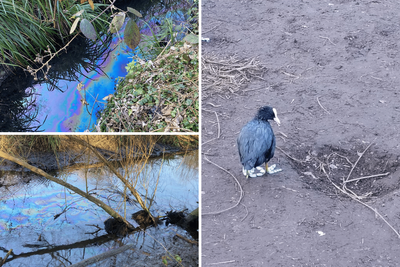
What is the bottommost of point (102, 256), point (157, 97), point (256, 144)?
point (102, 256)

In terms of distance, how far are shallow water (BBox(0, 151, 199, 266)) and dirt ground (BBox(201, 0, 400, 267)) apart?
1.18 ft

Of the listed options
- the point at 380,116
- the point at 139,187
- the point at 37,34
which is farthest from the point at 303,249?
the point at 37,34

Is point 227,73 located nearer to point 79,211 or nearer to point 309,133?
point 309,133

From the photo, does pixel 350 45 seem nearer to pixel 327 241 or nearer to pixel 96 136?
pixel 327 241

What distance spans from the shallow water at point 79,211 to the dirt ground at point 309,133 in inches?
14.2

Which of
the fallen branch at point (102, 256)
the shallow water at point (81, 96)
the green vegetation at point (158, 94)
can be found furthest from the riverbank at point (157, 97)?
the fallen branch at point (102, 256)

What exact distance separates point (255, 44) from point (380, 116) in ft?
6.52

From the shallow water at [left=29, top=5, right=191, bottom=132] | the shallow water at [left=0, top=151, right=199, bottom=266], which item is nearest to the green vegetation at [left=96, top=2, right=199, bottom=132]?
the shallow water at [left=29, top=5, right=191, bottom=132]

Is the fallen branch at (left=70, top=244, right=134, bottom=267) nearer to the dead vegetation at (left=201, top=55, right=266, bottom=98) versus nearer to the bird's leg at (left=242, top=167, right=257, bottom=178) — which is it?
the bird's leg at (left=242, top=167, right=257, bottom=178)

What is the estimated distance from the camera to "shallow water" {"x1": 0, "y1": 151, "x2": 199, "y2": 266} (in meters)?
3.52

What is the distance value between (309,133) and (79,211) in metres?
2.54

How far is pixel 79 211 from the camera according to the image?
373 centimetres

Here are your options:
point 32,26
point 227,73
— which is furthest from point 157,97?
point 32,26

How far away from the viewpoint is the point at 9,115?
379cm
